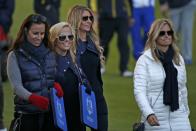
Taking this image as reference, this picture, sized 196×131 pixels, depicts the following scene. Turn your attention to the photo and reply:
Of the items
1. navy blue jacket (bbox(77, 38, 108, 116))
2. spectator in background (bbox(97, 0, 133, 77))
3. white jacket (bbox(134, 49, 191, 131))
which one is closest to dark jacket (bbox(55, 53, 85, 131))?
navy blue jacket (bbox(77, 38, 108, 116))

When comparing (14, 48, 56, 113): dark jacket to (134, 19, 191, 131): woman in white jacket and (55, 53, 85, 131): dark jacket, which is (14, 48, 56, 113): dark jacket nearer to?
(55, 53, 85, 131): dark jacket

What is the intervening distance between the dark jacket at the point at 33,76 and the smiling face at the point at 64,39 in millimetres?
291

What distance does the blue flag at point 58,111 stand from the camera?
841 cm

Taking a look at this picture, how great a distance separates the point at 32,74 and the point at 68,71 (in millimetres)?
449

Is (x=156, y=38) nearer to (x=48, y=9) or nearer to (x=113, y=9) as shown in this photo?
(x=113, y=9)

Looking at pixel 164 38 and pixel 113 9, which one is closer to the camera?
pixel 164 38

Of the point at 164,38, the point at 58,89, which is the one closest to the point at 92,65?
Answer: the point at 164,38

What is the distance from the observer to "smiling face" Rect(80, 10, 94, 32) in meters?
9.55

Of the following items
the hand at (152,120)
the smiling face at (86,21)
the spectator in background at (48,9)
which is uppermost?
the smiling face at (86,21)

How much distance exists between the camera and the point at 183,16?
21.1 metres

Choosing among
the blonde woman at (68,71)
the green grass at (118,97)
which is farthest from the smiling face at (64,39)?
the green grass at (118,97)

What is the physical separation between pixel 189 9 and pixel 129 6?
1.90 m

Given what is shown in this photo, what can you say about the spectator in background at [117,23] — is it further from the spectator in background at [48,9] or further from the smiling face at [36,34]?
the smiling face at [36,34]

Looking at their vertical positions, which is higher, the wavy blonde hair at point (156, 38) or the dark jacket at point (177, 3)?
the wavy blonde hair at point (156, 38)
